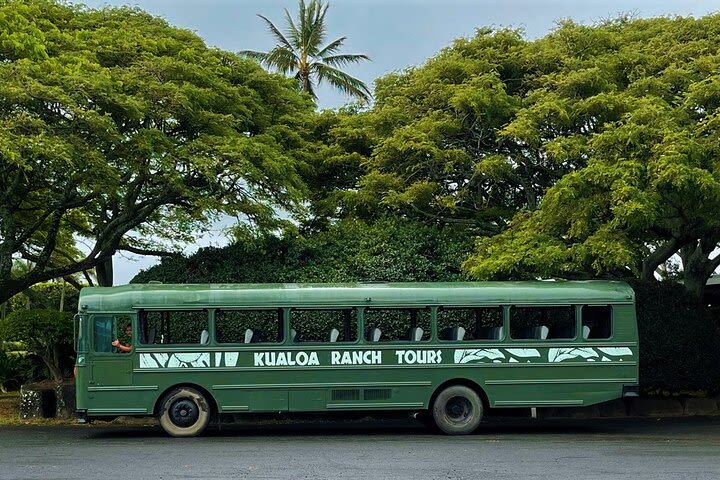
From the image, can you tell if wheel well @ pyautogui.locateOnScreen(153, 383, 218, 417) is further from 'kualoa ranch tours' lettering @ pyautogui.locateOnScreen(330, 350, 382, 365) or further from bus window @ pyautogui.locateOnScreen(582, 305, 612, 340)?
bus window @ pyautogui.locateOnScreen(582, 305, 612, 340)

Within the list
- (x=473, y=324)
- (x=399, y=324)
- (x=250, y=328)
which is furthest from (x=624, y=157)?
(x=250, y=328)

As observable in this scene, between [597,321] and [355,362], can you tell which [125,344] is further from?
[597,321]

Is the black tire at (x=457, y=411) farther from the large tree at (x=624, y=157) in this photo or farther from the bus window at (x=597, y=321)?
the large tree at (x=624, y=157)

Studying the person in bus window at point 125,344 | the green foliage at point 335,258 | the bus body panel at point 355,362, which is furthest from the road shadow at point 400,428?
the green foliage at point 335,258

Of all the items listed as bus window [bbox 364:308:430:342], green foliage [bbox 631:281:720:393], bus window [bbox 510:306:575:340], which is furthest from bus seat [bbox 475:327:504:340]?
green foliage [bbox 631:281:720:393]

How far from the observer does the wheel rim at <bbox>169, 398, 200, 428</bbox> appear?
15492 mm

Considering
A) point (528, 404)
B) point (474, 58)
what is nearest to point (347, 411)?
point (528, 404)

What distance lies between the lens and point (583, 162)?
18281 millimetres

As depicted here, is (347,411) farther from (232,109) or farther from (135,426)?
(232,109)

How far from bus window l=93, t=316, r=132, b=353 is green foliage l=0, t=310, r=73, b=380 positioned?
193 inches

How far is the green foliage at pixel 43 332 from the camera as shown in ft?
64.9

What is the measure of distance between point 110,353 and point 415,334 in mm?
4996

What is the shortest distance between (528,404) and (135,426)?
23.6 ft

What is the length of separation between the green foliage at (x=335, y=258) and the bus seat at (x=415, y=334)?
3435 millimetres
